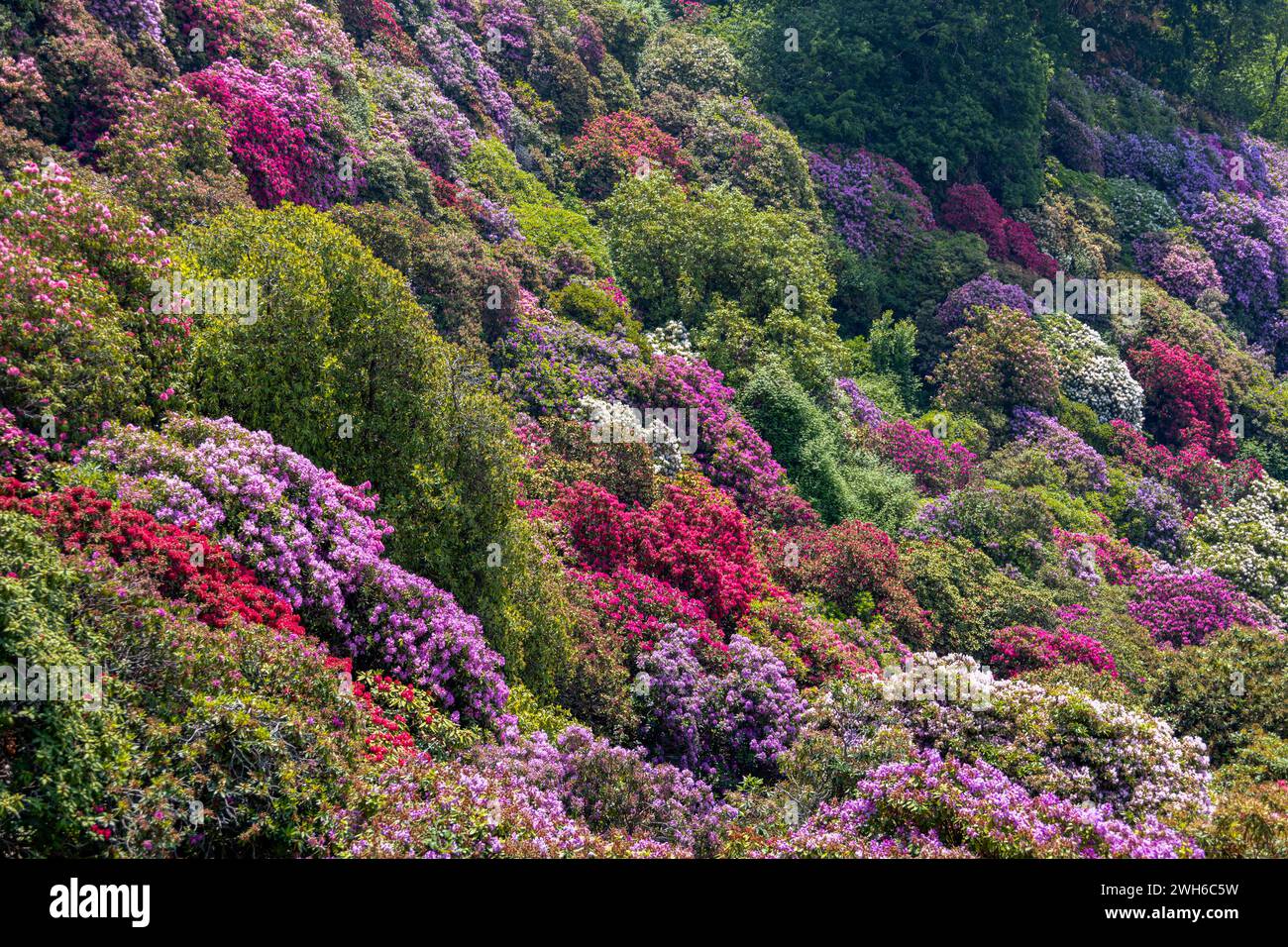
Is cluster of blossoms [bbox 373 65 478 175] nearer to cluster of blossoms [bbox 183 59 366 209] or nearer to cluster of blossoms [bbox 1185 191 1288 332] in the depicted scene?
cluster of blossoms [bbox 183 59 366 209]

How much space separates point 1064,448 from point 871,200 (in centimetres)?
1013

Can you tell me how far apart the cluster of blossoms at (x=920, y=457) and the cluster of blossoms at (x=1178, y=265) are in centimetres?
1757

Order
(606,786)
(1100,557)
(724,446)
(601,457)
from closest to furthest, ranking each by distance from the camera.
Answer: (606,786) < (601,457) < (724,446) < (1100,557)

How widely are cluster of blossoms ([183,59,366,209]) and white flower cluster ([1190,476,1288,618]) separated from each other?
2085cm

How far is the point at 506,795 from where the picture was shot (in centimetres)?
1043

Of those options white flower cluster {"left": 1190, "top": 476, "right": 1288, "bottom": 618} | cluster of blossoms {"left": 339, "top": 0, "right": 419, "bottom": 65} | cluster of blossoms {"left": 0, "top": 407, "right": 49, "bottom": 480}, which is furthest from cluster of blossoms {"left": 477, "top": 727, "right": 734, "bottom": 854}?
cluster of blossoms {"left": 339, "top": 0, "right": 419, "bottom": 65}

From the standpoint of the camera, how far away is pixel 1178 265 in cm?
3859

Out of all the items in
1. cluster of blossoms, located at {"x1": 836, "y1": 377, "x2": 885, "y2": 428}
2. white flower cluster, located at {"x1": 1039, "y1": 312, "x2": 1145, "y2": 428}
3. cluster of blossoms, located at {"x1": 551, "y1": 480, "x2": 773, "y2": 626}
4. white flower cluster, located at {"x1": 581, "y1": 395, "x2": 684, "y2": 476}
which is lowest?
cluster of blossoms, located at {"x1": 551, "y1": 480, "x2": 773, "y2": 626}

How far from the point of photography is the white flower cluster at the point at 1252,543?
26078 mm

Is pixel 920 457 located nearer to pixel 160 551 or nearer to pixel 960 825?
pixel 960 825

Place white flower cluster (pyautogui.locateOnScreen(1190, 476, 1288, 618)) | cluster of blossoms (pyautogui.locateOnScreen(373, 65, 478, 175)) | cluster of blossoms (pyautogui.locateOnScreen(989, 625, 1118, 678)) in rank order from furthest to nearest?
white flower cluster (pyautogui.locateOnScreen(1190, 476, 1288, 618)), cluster of blossoms (pyautogui.locateOnScreen(373, 65, 478, 175)), cluster of blossoms (pyautogui.locateOnScreen(989, 625, 1118, 678))

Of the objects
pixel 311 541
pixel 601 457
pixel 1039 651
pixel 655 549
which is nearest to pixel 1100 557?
pixel 1039 651

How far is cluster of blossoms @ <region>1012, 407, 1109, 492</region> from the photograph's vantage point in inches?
1086
